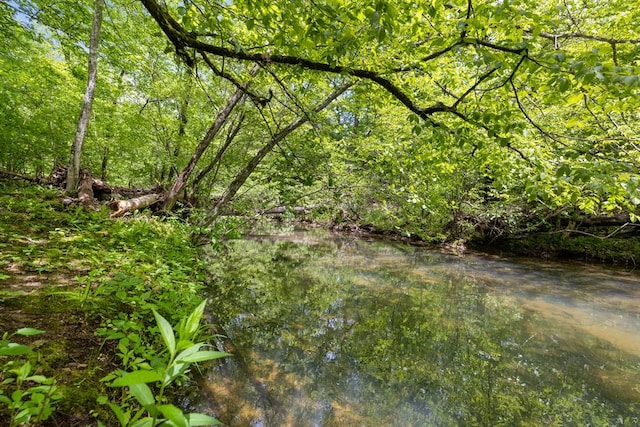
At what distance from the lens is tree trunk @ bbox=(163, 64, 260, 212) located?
281 inches

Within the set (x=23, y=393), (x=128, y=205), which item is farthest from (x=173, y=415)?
(x=128, y=205)

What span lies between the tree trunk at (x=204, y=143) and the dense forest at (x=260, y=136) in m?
0.05

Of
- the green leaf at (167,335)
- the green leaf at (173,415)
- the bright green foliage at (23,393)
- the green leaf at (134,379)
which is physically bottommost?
the bright green foliage at (23,393)

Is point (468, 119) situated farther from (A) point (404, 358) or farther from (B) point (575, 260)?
(B) point (575, 260)

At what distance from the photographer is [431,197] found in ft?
17.6

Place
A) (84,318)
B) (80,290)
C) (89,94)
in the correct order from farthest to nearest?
(89,94) → (80,290) → (84,318)

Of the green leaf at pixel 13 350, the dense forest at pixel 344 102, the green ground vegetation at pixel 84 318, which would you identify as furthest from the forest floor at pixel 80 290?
the dense forest at pixel 344 102

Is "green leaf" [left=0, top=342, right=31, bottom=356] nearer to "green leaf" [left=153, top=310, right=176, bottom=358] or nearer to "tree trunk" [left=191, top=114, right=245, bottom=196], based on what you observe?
"green leaf" [left=153, top=310, right=176, bottom=358]

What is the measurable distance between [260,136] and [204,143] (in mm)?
1463

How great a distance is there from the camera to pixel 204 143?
7.69 m

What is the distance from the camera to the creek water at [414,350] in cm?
306

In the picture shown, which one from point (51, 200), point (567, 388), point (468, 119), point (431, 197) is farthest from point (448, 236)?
point (51, 200)

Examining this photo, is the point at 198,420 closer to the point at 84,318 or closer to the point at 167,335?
the point at 167,335

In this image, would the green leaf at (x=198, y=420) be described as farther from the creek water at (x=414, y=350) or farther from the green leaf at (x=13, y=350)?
the creek water at (x=414, y=350)
